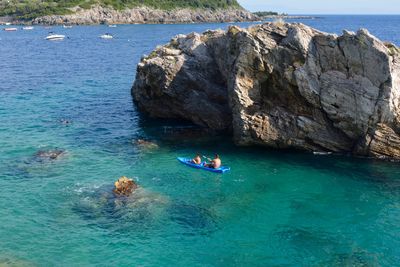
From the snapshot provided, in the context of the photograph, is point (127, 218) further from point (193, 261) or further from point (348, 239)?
point (348, 239)

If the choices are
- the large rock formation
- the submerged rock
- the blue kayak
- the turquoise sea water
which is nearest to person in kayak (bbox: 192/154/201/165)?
the blue kayak

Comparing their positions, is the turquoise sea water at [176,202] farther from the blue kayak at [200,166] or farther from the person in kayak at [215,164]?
the person in kayak at [215,164]

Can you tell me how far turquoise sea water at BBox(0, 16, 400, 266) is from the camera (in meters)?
28.9

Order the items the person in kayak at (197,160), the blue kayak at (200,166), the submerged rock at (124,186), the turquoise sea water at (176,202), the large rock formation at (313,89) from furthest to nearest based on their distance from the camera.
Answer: the person in kayak at (197,160), the large rock formation at (313,89), the blue kayak at (200,166), the submerged rock at (124,186), the turquoise sea water at (176,202)

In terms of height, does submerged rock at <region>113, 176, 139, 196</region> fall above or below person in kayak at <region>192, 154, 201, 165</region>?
below

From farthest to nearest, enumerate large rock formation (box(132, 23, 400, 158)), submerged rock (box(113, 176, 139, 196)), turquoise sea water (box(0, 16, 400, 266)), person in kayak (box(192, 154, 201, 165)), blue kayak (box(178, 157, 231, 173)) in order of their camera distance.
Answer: person in kayak (box(192, 154, 201, 165)) → large rock formation (box(132, 23, 400, 158)) → blue kayak (box(178, 157, 231, 173)) → submerged rock (box(113, 176, 139, 196)) → turquoise sea water (box(0, 16, 400, 266))

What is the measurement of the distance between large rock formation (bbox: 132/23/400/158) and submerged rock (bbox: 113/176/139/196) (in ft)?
48.4

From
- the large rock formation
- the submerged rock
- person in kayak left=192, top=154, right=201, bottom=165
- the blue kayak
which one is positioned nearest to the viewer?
the submerged rock

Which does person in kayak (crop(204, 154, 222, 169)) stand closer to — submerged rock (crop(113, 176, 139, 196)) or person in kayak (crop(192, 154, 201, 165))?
person in kayak (crop(192, 154, 201, 165))

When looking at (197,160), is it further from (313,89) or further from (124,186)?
(313,89)

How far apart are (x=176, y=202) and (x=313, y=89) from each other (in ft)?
63.4

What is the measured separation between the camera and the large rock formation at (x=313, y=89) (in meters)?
42.6

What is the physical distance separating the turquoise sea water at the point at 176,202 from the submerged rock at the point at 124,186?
857mm

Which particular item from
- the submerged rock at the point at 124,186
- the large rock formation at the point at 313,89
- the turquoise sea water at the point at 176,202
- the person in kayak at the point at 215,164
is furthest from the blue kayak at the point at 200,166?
the submerged rock at the point at 124,186
